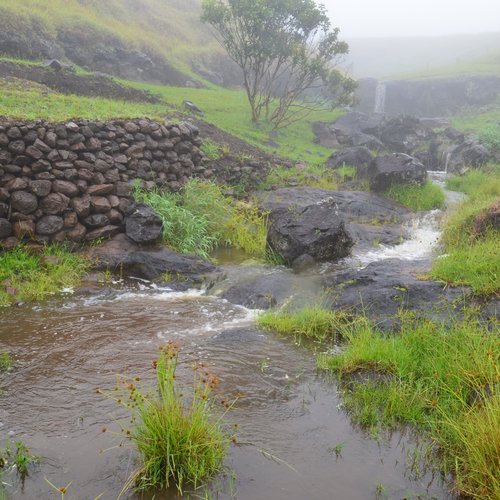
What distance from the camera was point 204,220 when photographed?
12.5 metres

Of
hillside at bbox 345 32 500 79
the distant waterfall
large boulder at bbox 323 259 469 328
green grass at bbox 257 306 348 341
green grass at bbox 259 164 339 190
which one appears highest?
hillside at bbox 345 32 500 79

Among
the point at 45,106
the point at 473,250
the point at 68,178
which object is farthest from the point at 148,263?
the point at 473,250

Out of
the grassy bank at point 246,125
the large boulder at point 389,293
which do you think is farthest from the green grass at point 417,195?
the large boulder at point 389,293

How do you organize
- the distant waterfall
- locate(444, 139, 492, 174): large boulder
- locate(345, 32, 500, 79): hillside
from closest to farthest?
locate(444, 139, 492, 174): large boulder, the distant waterfall, locate(345, 32, 500, 79): hillside

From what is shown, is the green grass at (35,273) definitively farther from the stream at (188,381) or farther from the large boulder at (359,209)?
the large boulder at (359,209)

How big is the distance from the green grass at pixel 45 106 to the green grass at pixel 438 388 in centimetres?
891

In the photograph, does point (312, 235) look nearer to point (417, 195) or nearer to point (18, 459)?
point (417, 195)

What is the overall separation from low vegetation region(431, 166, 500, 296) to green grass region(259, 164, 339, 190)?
471cm

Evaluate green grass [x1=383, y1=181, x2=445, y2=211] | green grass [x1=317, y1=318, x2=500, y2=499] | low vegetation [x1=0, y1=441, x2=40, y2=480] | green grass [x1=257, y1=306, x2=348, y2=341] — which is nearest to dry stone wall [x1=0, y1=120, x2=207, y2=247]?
green grass [x1=257, y1=306, x2=348, y2=341]

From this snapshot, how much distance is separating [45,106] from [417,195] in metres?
11.6

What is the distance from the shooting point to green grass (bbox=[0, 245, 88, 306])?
8.95 meters

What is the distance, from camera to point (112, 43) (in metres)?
29.3

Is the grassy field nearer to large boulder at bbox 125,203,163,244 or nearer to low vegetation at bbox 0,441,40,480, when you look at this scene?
large boulder at bbox 125,203,163,244

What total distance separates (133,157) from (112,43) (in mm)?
19627
